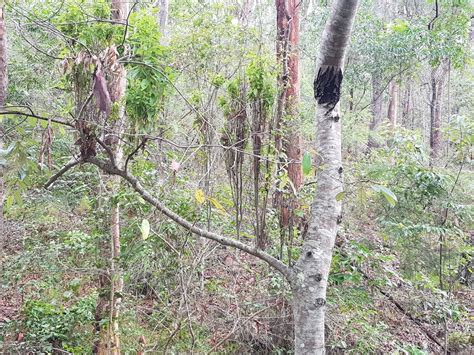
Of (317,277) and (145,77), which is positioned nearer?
(317,277)

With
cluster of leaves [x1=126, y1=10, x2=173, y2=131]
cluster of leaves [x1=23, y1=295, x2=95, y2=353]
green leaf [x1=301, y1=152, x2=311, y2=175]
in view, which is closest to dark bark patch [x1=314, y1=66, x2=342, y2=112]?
green leaf [x1=301, y1=152, x2=311, y2=175]

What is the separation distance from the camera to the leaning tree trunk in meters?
2.76

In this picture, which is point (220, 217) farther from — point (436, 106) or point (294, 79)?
point (436, 106)

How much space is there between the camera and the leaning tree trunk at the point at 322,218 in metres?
2.76

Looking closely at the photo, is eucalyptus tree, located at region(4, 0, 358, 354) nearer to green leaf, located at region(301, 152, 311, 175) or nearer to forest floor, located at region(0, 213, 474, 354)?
green leaf, located at region(301, 152, 311, 175)

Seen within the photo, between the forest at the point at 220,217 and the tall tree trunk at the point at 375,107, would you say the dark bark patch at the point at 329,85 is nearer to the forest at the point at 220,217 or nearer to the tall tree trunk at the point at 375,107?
the forest at the point at 220,217

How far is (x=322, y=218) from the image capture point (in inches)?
111

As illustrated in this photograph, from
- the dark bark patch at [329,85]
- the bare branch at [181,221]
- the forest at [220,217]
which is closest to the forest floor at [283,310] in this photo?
the forest at [220,217]

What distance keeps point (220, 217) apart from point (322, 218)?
7.13 feet

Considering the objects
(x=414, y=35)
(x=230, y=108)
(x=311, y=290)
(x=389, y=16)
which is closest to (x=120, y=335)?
(x=311, y=290)

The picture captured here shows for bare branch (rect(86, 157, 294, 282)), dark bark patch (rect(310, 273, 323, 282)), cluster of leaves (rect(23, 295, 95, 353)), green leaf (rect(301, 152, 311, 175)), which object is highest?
green leaf (rect(301, 152, 311, 175))

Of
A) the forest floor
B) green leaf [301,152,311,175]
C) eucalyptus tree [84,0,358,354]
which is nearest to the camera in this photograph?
green leaf [301,152,311,175]

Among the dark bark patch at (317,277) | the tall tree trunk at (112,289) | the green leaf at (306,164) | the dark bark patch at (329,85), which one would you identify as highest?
the dark bark patch at (329,85)

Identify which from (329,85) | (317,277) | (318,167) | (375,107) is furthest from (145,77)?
(375,107)
